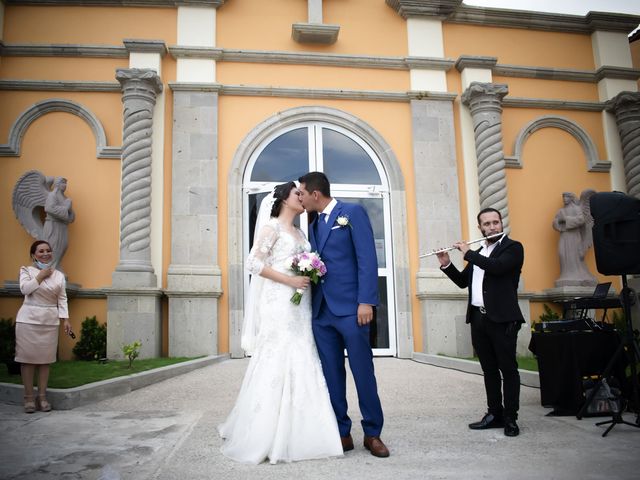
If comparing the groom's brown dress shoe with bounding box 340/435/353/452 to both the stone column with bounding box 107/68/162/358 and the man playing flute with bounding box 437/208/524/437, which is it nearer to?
the man playing flute with bounding box 437/208/524/437

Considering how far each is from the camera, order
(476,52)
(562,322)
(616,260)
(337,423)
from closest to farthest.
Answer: (337,423)
(616,260)
(562,322)
(476,52)

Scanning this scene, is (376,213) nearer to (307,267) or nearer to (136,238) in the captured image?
(136,238)

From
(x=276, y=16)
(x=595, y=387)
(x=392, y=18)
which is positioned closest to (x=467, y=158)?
(x=392, y=18)

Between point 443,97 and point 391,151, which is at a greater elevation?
point 443,97

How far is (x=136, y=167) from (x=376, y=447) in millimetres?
7762

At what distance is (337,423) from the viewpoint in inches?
164

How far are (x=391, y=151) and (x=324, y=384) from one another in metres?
7.72

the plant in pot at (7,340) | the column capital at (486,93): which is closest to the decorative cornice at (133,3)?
the column capital at (486,93)

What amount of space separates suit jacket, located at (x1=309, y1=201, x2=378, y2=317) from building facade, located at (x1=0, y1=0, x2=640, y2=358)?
5.97 meters

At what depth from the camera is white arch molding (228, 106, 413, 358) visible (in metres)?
10.2

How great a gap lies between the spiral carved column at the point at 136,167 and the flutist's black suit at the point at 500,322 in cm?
658

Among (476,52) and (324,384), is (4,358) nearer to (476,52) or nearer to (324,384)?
(324,384)

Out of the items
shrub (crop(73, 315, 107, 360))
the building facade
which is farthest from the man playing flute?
shrub (crop(73, 315, 107, 360))

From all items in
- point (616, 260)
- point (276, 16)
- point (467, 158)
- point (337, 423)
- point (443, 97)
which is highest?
point (276, 16)
